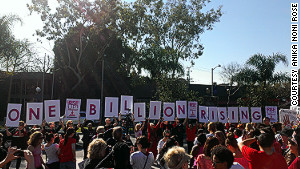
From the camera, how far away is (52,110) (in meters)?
10.2

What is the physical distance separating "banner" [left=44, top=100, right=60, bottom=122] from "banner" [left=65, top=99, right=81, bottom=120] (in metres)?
0.46

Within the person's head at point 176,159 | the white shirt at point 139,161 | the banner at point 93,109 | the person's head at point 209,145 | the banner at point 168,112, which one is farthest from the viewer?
the banner at point 168,112

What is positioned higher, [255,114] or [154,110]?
[154,110]

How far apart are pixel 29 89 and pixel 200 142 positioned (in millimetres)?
40264

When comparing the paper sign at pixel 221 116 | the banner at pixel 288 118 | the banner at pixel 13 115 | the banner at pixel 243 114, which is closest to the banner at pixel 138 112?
the paper sign at pixel 221 116

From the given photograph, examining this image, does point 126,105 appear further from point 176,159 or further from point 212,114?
point 176,159

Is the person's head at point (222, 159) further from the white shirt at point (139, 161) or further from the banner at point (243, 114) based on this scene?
the banner at point (243, 114)

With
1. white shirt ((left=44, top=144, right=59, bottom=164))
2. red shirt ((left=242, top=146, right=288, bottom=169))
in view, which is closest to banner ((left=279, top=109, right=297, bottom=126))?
red shirt ((left=242, top=146, right=288, bottom=169))

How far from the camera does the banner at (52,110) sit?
397 inches

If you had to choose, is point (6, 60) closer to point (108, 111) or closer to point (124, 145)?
point (108, 111)

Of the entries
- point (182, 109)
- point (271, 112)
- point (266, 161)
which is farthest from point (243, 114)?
point (266, 161)

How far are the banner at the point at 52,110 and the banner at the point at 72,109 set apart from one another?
0.46 meters

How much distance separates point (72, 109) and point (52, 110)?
2.62ft

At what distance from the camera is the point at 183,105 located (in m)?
13.1
